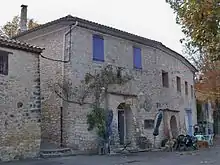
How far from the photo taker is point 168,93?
2677 cm

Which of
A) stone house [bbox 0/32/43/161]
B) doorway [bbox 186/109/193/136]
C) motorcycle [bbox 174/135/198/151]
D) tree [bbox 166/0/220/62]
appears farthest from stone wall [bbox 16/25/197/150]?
tree [bbox 166/0/220/62]

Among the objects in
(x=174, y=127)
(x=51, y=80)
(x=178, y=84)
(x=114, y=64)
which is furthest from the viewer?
(x=178, y=84)

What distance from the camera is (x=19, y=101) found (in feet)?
52.3

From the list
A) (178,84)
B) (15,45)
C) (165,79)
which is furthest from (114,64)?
(178,84)

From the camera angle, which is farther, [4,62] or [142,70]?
[142,70]

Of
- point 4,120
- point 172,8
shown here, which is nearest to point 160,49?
point 4,120

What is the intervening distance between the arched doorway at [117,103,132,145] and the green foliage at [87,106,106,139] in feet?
8.70

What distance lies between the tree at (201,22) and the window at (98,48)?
11.7 m

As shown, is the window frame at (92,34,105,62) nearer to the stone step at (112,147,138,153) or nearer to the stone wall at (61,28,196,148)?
the stone wall at (61,28,196,148)

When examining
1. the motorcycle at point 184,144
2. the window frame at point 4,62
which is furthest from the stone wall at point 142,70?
the window frame at point 4,62

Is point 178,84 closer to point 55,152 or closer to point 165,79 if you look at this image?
point 165,79

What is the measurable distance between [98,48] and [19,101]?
21.1 feet

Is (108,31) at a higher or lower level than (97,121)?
higher

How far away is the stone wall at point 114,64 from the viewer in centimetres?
1905
